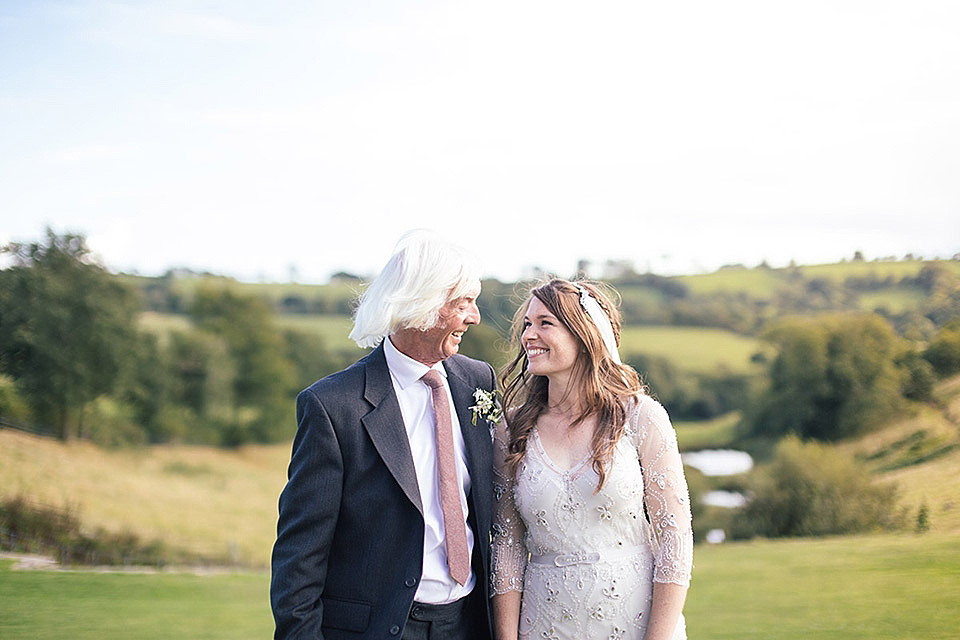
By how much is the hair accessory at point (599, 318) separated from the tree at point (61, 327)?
1910 cm

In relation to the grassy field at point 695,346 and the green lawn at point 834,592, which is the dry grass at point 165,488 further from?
the grassy field at point 695,346

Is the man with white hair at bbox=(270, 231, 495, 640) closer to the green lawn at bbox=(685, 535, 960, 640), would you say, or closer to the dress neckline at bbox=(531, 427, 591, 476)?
the dress neckline at bbox=(531, 427, 591, 476)

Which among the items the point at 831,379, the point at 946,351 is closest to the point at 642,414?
the point at 946,351

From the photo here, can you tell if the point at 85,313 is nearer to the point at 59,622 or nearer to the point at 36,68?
the point at 36,68

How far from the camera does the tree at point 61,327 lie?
1970cm

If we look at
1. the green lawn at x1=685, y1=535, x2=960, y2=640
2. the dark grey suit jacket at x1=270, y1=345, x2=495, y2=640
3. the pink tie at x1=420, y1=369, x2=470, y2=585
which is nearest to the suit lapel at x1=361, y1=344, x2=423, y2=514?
the dark grey suit jacket at x1=270, y1=345, x2=495, y2=640

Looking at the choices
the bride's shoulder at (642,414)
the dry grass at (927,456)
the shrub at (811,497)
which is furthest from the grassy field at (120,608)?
the shrub at (811,497)

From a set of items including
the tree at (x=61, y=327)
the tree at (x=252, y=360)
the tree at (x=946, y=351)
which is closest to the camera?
the tree at (x=946, y=351)

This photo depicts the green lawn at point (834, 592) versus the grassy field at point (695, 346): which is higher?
the grassy field at point (695, 346)

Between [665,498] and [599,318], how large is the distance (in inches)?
30.4

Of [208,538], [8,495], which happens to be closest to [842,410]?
[208,538]

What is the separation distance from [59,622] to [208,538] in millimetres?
13064

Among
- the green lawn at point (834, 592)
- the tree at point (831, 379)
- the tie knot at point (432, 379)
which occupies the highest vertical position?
the tie knot at point (432, 379)

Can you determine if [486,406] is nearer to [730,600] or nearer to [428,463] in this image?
[428,463]
